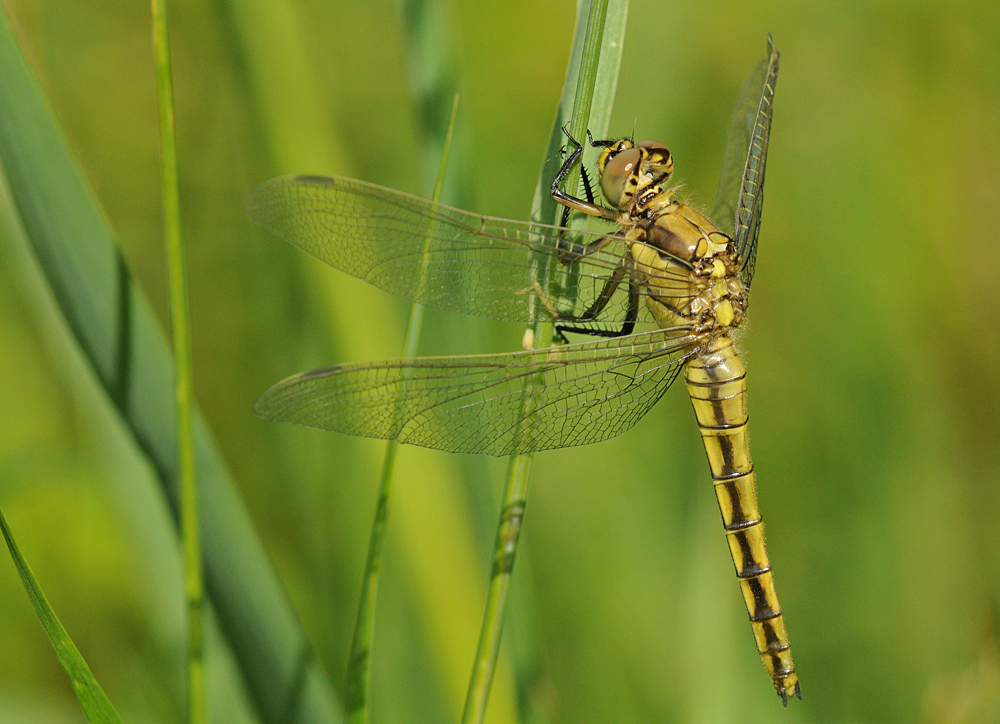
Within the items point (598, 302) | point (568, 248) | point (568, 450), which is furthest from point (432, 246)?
point (568, 450)

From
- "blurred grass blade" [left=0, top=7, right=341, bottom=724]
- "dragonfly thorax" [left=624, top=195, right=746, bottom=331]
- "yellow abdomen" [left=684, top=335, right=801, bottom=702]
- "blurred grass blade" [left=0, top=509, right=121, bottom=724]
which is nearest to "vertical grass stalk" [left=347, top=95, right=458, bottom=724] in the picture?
"blurred grass blade" [left=0, top=7, right=341, bottom=724]

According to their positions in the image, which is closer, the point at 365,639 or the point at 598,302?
the point at 365,639

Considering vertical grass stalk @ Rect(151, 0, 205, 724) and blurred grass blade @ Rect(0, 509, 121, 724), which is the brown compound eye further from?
blurred grass blade @ Rect(0, 509, 121, 724)

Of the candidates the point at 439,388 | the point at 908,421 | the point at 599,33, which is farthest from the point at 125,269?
the point at 908,421

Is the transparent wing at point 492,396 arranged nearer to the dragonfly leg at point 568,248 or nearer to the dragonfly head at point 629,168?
the dragonfly leg at point 568,248

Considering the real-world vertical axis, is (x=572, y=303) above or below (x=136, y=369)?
above

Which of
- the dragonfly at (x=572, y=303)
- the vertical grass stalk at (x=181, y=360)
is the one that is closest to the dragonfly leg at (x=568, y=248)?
the dragonfly at (x=572, y=303)

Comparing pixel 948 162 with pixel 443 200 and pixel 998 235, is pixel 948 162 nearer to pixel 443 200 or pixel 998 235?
pixel 998 235

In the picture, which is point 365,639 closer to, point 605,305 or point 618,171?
point 605,305
